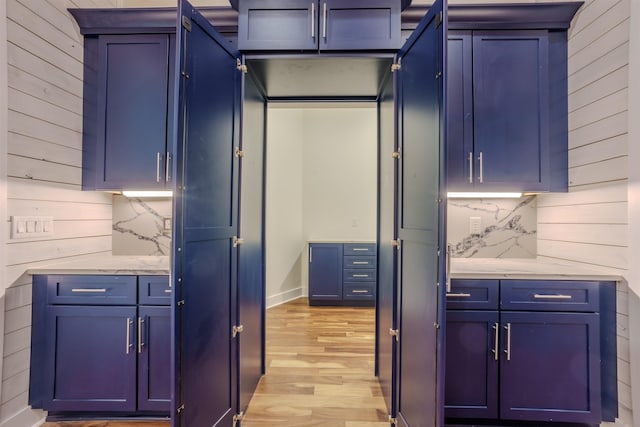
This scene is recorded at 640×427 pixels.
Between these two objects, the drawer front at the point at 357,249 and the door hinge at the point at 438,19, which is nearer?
the door hinge at the point at 438,19

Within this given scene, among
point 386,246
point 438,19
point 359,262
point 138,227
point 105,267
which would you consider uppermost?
point 438,19

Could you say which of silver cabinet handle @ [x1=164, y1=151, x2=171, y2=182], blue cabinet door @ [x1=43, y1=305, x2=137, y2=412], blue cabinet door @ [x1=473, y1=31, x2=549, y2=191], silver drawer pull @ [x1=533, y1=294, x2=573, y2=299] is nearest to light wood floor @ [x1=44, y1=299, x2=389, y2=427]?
blue cabinet door @ [x1=43, y1=305, x2=137, y2=412]

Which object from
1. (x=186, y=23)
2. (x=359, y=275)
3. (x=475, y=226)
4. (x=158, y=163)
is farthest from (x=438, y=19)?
(x=359, y=275)

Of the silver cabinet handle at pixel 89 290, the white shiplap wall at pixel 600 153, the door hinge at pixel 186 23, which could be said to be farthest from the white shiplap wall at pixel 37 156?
the white shiplap wall at pixel 600 153

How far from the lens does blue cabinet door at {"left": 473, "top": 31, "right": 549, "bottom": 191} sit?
6.58 ft

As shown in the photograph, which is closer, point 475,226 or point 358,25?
point 358,25

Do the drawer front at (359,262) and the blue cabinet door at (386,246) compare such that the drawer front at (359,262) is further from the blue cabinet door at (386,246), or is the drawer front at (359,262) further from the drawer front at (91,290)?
the drawer front at (91,290)

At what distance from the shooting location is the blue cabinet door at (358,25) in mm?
1852

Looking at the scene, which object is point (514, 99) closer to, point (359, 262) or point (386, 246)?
point (386, 246)

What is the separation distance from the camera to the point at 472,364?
1769mm

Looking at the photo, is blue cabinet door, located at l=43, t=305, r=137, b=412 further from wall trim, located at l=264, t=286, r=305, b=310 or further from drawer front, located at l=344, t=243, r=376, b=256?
drawer front, located at l=344, t=243, r=376, b=256

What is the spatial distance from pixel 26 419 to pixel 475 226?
10.2 ft

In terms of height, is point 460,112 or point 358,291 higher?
point 460,112

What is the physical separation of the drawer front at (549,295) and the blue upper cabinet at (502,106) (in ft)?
2.01
